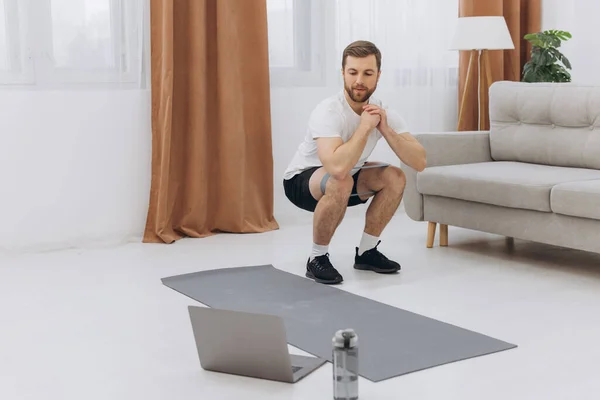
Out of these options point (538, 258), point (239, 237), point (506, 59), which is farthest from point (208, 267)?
point (506, 59)

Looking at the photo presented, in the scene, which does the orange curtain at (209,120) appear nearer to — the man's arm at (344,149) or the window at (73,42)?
the window at (73,42)

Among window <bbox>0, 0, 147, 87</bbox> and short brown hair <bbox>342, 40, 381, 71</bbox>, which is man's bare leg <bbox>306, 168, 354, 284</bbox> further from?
→ window <bbox>0, 0, 147, 87</bbox>

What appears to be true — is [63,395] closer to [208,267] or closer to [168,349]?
[168,349]

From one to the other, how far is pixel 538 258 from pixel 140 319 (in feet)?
6.04

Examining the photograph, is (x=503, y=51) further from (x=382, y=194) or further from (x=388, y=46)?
(x=382, y=194)

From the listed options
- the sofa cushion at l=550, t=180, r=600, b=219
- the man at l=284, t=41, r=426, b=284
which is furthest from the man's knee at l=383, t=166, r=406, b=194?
the sofa cushion at l=550, t=180, r=600, b=219

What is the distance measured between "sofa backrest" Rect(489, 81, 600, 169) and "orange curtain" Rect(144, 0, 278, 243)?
4.14ft

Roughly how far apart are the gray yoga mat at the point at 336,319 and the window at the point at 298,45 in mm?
1558

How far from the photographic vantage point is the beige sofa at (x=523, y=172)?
3.25 meters

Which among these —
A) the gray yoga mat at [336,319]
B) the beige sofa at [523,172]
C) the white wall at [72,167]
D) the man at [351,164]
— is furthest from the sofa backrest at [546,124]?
the white wall at [72,167]

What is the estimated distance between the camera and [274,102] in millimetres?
4656

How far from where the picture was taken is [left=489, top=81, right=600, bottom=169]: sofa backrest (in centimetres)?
370

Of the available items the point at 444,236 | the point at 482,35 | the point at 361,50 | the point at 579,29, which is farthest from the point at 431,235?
the point at 579,29

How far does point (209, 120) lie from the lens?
442cm
